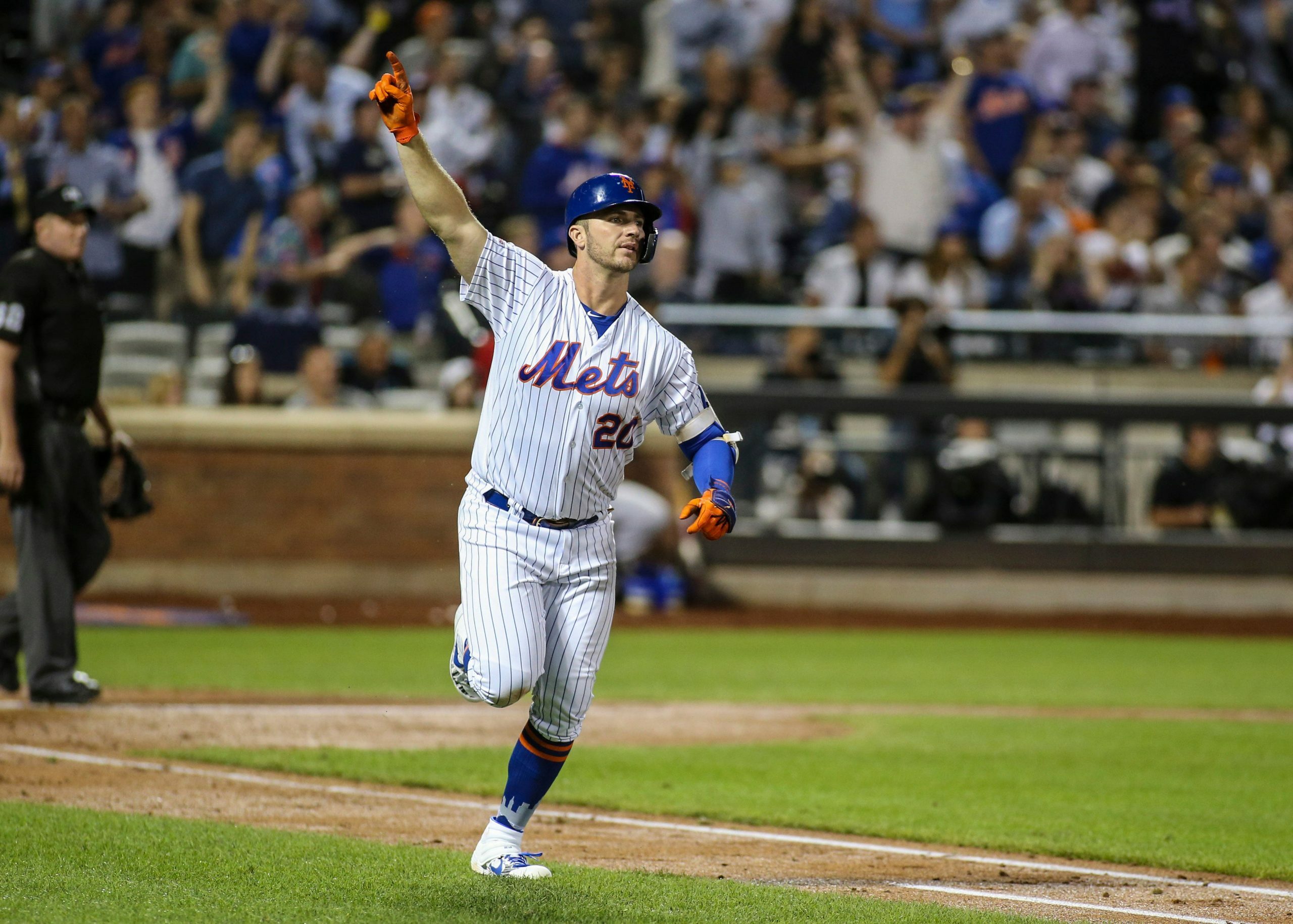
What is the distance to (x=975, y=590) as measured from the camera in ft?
48.7

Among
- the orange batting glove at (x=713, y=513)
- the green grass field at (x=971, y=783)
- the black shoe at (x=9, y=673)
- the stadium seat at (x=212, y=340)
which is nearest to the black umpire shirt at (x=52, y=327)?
the black shoe at (x=9, y=673)

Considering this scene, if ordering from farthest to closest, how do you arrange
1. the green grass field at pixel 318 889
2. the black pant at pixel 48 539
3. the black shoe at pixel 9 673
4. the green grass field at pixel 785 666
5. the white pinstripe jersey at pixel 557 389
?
the green grass field at pixel 785 666 < the black shoe at pixel 9 673 < the black pant at pixel 48 539 < the white pinstripe jersey at pixel 557 389 < the green grass field at pixel 318 889

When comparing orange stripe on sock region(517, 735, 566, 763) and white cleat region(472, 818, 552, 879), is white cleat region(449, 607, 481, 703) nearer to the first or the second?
orange stripe on sock region(517, 735, 566, 763)

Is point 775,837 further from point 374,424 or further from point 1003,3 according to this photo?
point 1003,3

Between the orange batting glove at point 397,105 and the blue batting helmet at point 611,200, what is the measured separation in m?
0.52

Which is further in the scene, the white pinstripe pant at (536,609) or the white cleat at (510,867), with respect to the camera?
the white cleat at (510,867)

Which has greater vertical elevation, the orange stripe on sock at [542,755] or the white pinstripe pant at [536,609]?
the white pinstripe pant at [536,609]

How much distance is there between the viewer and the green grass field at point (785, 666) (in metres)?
10.1

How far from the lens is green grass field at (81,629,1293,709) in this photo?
10.1 m

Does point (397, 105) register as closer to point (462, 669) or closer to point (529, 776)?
point (462, 669)

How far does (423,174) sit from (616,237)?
0.60 m

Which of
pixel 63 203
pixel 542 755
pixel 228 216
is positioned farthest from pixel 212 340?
pixel 542 755

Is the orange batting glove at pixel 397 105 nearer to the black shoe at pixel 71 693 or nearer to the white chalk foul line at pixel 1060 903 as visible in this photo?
the white chalk foul line at pixel 1060 903

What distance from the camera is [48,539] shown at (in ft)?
26.7
